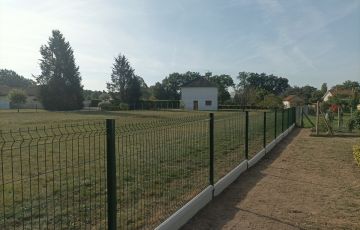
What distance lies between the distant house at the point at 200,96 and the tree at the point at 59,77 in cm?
2490

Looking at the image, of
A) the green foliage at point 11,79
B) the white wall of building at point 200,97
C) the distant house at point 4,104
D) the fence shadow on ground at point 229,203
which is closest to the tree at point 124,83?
the white wall of building at point 200,97

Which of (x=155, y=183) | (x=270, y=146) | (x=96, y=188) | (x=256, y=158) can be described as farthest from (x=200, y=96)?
(x=96, y=188)

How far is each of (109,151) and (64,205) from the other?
7.90 ft

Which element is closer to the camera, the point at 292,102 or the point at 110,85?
the point at 292,102

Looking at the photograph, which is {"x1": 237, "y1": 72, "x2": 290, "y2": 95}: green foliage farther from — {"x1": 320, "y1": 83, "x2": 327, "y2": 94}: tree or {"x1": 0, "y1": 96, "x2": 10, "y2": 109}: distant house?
{"x1": 0, "y1": 96, "x2": 10, "y2": 109}: distant house

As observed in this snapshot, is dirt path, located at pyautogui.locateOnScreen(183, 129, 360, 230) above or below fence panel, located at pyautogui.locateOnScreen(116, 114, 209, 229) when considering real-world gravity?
below

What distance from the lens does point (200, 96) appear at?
86875mm

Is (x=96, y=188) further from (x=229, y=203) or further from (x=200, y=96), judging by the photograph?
(x=200, y=96)

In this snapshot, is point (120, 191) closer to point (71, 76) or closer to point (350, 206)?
point (350, 206)

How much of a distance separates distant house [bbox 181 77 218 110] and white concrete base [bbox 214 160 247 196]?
247 feet

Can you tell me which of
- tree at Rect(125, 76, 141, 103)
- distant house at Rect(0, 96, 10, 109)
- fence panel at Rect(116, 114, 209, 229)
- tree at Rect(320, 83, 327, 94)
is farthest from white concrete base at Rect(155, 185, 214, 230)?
tree at Rect(320, 83, 327, 94)

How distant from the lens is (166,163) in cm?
956

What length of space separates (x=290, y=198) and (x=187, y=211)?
2388 mm

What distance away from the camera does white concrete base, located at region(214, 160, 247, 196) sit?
7531 millimetres
